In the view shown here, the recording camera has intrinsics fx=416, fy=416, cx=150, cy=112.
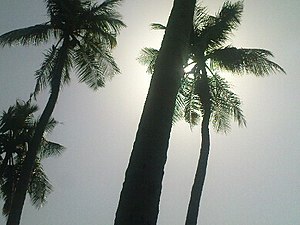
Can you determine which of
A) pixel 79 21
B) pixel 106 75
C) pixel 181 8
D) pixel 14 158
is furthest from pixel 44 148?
pixel 181 8

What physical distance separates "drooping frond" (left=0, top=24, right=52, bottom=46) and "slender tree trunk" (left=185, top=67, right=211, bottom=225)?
23.0ft

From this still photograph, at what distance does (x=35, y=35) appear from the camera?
59.4 ft

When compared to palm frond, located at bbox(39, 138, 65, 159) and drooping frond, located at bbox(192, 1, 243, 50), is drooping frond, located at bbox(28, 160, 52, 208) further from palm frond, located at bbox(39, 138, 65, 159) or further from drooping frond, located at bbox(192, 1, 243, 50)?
drooping frond, located at bbox(192, 1, 243, 50)

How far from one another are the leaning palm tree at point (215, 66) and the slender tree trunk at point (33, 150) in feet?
15.7

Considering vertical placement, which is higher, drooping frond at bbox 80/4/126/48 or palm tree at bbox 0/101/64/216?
drooping frond at bbox 80/4/126/48

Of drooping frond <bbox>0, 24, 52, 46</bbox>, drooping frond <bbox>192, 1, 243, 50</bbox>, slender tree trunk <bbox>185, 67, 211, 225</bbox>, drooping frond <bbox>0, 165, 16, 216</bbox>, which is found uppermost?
drooping frond <bbox>192, 1, 243, 50</bbox>

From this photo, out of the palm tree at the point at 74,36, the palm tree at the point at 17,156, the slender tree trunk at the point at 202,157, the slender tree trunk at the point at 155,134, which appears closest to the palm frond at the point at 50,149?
the palm tree at the point at 17,156

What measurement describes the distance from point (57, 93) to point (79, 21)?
3.49 metres

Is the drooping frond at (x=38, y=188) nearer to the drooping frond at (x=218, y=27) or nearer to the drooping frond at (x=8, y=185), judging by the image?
the drooping frond at (x=8, y=185)

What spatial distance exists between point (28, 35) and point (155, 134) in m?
13.7

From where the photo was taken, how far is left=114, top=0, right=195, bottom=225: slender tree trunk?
5.28m

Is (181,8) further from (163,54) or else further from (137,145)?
(137,145)

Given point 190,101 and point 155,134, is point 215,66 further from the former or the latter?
point 155,134

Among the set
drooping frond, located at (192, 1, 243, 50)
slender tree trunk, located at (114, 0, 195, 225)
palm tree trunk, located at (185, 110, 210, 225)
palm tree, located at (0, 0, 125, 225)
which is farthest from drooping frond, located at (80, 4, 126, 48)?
slender tree trunk, located at (114, 0, 195, 225)
